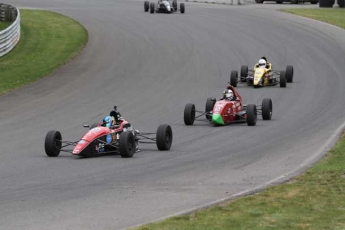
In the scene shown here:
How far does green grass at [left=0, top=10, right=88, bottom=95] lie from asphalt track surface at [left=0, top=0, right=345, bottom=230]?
2.66 feet

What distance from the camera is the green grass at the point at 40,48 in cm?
3722

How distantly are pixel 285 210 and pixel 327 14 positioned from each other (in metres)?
47.4

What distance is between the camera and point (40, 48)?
4438 centimetres

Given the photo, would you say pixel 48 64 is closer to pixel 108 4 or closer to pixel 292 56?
pixel 292 56

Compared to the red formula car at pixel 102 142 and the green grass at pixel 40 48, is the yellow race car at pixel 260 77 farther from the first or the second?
the red formula car at pixel 102 142

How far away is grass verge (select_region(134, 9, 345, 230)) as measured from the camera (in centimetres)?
1211

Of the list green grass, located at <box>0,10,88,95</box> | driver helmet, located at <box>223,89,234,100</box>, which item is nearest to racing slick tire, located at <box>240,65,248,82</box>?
green grass, located at <box>0,10,88,95</box>

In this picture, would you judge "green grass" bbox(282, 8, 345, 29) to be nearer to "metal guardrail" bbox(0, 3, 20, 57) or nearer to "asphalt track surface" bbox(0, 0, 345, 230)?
"asphalt track surface" bbox(0, 0, 345, 230)

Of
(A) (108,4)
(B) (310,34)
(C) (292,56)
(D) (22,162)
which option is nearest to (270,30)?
(B) (310,34)

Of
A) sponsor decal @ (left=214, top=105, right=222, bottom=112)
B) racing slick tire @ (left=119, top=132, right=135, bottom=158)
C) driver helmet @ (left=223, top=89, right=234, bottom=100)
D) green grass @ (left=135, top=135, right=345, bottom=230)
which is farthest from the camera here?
driver helmet @ (left=223, top=89, right=234, bottom=100)

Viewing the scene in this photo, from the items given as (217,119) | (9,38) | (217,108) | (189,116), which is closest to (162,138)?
(217,119)

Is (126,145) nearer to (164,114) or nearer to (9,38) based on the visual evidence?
(164,114)

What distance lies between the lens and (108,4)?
69.8 meters

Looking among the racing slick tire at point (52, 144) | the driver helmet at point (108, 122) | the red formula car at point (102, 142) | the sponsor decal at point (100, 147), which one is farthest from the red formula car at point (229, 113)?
the racing slick tire at point (52, 144)
